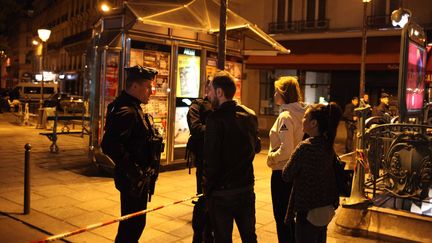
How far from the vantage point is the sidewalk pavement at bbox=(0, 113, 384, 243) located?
18.8 feet

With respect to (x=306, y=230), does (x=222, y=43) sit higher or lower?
higher

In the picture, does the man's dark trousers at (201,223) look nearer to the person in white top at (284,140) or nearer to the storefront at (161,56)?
the person in white top at (284,140)

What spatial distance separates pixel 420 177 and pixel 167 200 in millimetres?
3757

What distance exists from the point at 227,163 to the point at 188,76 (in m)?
6.44

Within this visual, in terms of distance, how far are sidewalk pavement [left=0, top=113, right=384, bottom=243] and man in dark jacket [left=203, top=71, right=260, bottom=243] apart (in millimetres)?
1966

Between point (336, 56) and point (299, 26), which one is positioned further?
point (299, 26)

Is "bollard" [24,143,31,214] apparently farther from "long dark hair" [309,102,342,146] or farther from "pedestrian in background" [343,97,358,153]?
"pedestrian in background" [343,97,358,153]

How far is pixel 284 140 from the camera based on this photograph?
174 inches

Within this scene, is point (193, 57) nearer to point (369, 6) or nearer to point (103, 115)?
point (103, 115)

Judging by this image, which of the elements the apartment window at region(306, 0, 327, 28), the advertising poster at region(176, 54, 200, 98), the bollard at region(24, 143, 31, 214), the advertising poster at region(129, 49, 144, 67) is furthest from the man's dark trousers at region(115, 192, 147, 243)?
the apartment window at region(306, 0, 327, 28)

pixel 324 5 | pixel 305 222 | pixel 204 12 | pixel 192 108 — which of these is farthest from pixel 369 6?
pixel 305 222

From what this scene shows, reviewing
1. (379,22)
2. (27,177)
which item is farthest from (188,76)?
(379,22)

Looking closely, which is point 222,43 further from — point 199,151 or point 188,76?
point 188,76

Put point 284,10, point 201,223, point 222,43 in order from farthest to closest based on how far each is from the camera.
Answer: point 284,10 → point 222,43 → point 201,223
